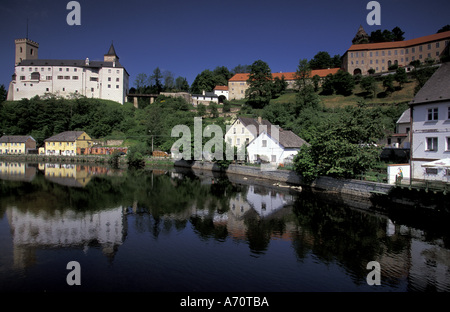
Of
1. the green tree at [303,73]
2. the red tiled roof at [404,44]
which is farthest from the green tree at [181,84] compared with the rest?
the red tiled roof at [404,44]

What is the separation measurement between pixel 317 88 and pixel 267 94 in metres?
16.2

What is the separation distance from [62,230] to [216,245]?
911cm

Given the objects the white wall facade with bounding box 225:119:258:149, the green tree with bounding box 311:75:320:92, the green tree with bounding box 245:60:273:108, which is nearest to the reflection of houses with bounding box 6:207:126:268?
the white wall facade with bounding box 225:119:258:149

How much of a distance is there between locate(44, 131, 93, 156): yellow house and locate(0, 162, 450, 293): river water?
44.9 m

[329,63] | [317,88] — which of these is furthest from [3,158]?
[329,63]

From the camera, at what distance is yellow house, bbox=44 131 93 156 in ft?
224

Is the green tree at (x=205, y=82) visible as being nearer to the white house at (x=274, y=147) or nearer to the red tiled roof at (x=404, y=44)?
the red tiled roof at (x=404, y=44)

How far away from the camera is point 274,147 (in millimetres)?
41719

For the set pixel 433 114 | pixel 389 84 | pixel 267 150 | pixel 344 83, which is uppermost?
pixel 344 83

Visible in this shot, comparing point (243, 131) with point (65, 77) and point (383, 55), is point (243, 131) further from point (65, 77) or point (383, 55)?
point (383, 55)

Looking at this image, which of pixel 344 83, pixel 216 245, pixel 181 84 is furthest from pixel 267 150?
pixel 181 84

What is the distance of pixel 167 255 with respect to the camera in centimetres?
1380

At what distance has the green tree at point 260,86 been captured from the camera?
82.8 m

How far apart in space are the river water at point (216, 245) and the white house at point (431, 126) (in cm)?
456
